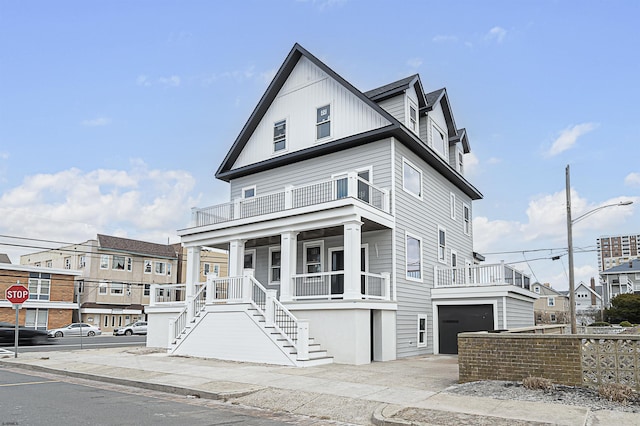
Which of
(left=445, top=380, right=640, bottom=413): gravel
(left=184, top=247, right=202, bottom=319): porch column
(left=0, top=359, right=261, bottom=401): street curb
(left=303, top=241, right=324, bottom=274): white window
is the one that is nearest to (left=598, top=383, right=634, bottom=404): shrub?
(left=445, top=380, right=640, bottom=413): gravel

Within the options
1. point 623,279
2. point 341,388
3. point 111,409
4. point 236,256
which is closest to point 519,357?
point 341,388

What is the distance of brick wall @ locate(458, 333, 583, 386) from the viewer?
10008mm

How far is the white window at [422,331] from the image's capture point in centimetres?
2050

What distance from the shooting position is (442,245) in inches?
932

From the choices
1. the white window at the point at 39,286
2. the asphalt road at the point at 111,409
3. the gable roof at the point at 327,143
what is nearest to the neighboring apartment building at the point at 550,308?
the gable roof at the point at 327,143

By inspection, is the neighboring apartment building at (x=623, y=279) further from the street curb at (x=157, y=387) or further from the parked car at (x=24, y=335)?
the street curb at (x=157, y=387)

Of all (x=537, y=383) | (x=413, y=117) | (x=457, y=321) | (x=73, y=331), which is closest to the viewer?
(x=537, y=383)

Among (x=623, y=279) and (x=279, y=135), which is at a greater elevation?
(x=279, y=135)

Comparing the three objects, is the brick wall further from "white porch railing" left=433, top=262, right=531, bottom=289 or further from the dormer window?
the dormer window

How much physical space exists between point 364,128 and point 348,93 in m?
1.73

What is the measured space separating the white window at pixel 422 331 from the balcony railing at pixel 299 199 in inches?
189

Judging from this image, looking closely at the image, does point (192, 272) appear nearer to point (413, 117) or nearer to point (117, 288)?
point (413, 117)

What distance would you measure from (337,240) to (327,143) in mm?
3762

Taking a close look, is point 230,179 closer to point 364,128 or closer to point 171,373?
point 364,128
